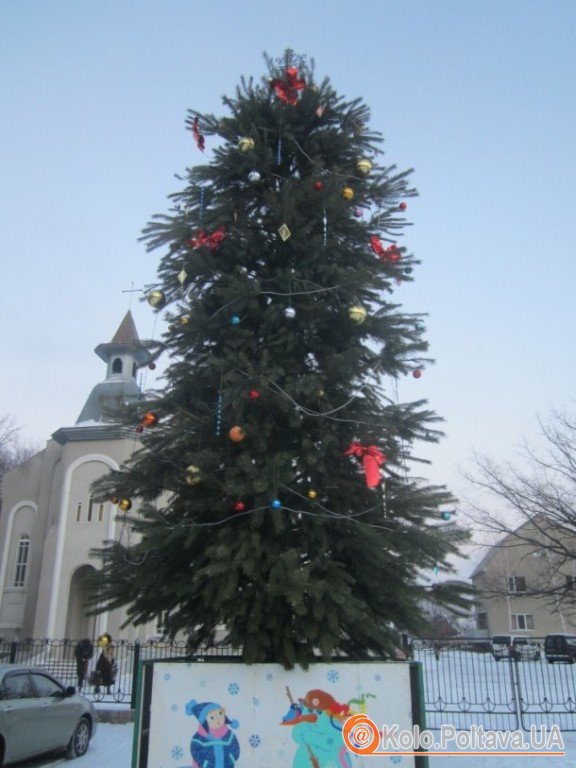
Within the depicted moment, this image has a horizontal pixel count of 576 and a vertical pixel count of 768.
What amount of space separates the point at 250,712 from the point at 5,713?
4026mm

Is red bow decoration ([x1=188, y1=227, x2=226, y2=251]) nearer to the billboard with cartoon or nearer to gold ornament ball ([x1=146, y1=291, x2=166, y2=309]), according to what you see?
gold ornament ball ([x1=146, y1=291, x2=166, y2=309])

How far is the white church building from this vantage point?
2350cm

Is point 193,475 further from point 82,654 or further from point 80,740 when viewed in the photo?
point 82,654

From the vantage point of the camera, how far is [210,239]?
282 inches

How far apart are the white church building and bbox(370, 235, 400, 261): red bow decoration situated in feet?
50.7

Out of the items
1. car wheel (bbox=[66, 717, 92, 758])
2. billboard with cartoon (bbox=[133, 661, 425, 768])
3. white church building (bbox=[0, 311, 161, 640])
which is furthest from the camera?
white church building (bbox=[0, 311, 161, 640])

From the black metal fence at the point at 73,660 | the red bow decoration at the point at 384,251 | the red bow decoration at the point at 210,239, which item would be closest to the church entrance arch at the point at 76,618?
the black metal fence at the point at 73,660

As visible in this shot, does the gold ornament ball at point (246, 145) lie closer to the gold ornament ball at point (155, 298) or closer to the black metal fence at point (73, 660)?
the gold ornament ball at point (155, 298)

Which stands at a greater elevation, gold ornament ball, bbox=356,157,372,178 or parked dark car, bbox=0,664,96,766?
gold ornament ball, bbox=356,157,372,178

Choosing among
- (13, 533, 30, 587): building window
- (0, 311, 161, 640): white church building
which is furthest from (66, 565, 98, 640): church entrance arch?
→ (13, 533, 30, 587): building window

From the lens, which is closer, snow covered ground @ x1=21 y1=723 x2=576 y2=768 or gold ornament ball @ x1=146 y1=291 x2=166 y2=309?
gold ornament ball @ x1=146 y1=291 x2=166 y2=309

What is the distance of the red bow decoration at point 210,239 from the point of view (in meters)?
7.14

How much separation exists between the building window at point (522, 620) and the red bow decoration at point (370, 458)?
39021 mm

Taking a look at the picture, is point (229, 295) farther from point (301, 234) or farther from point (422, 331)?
point (422, 331)
